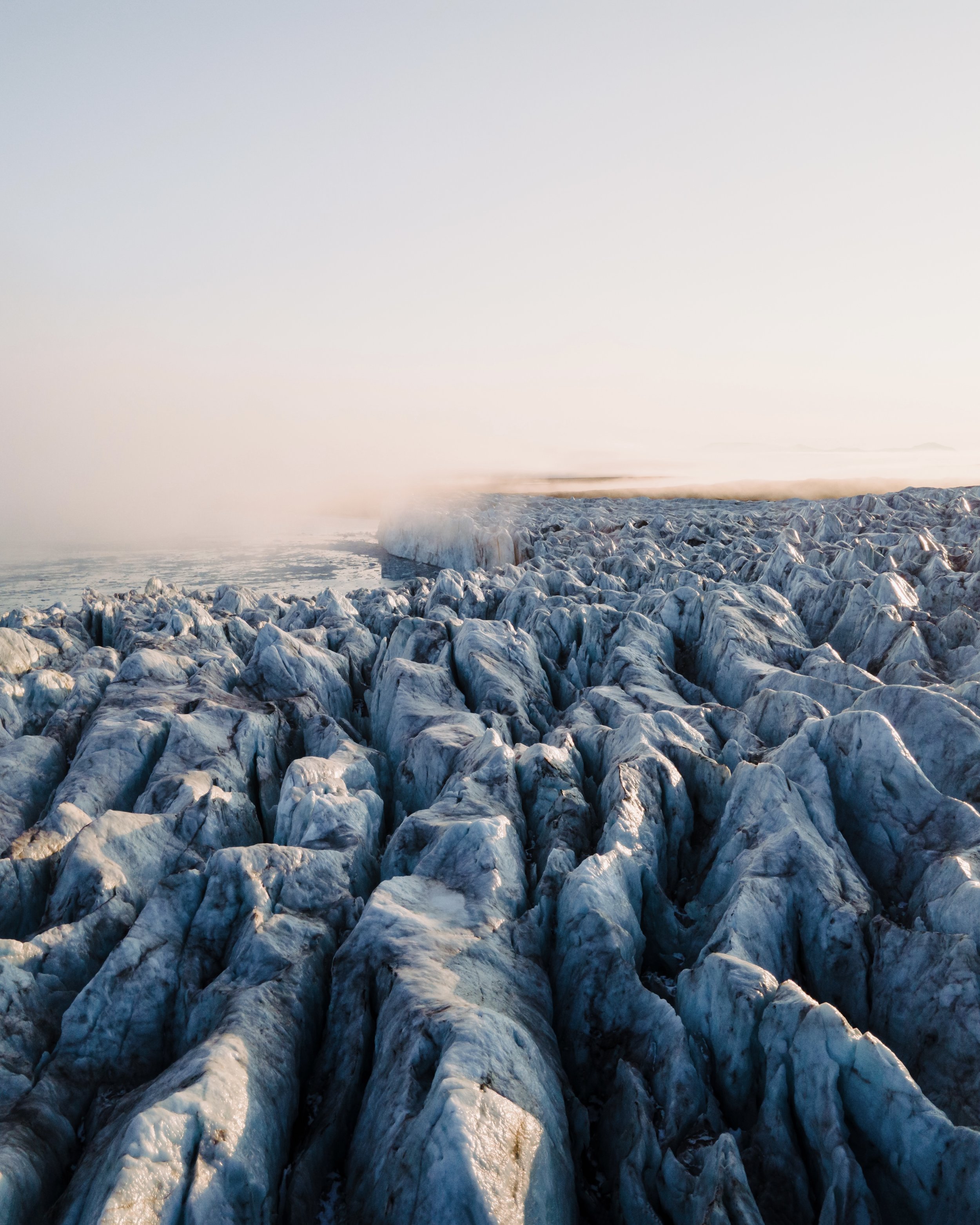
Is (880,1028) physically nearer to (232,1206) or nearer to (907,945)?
(907,945)

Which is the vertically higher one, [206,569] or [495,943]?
[206,569]

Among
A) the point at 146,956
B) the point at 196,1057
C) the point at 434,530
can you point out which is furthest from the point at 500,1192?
the point at 434,530

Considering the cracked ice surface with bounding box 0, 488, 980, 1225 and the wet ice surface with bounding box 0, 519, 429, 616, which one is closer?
the cracked ice surface with bounding box 0, 488, 980, 1225

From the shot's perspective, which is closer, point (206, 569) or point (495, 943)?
point (495, 943)

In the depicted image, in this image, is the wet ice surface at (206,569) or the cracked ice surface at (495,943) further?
the wet ice surface at (206,569)
